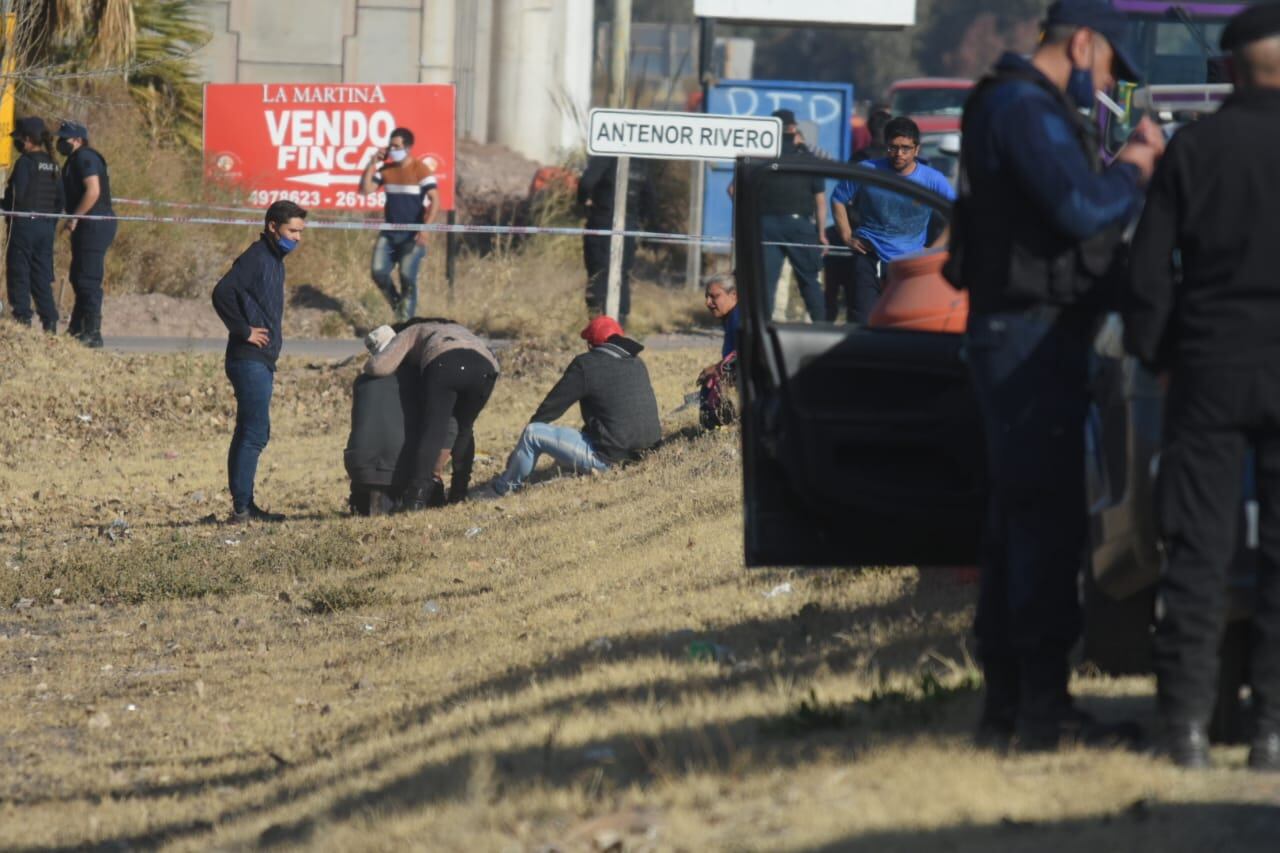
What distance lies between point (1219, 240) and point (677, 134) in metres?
9.39

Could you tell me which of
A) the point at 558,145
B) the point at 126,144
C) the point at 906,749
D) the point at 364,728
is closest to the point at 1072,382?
the point at 906,749

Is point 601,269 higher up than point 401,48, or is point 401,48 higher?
point 401,48

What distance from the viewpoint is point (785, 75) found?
70.3m

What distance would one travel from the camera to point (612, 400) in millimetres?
11570

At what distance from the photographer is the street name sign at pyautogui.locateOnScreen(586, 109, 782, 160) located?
13.3 metres

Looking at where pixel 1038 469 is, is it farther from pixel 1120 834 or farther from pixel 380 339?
pixel 380 339

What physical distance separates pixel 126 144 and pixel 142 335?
2180 millimetres

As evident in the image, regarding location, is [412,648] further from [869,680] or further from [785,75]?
[785,75]

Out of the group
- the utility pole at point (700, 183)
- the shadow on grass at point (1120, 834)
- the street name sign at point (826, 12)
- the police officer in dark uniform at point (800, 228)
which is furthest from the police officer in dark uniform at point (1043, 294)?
the street name sign at point (826, 12)

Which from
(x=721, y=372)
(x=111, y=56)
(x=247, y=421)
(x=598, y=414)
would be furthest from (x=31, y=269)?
(x=721, y=372)

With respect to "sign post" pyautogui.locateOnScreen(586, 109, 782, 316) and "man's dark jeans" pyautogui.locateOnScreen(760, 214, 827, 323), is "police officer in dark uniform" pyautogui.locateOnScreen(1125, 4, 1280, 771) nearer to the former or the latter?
"sign post" pyautogui.locateOnScreen(586, 109, 782, 316)

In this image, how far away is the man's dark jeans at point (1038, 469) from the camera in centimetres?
438

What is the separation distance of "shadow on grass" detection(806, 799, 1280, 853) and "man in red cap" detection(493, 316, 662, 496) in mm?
7528

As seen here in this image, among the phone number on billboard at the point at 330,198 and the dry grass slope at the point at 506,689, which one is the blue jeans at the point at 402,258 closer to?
the phone number on billboard at the point at 330,198
